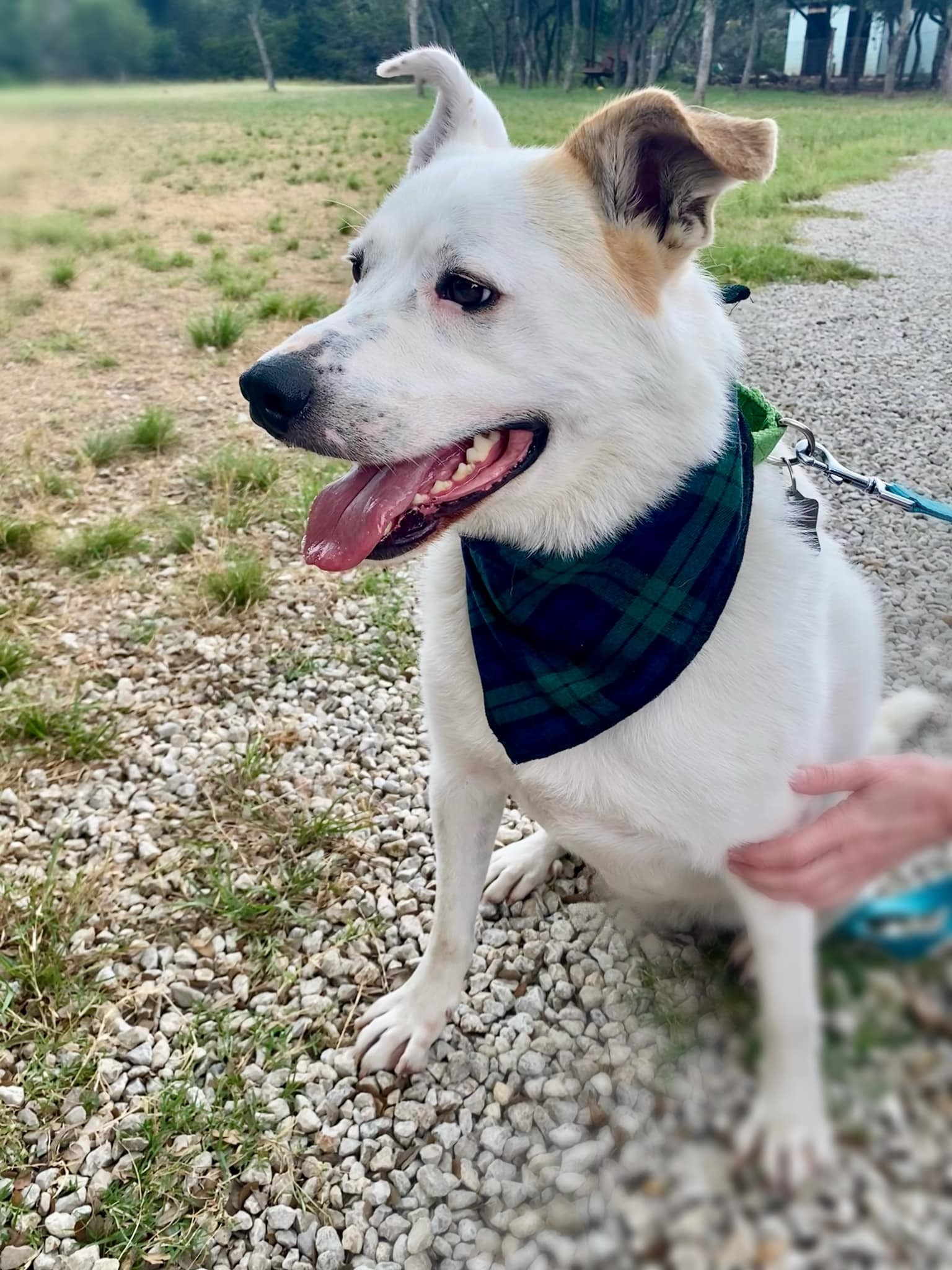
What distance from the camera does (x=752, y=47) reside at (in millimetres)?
1325

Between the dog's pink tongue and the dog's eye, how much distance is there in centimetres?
25

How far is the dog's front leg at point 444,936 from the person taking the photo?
5.33 feet

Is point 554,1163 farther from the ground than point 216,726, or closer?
farther from the ground

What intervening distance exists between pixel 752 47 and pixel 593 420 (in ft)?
2.13

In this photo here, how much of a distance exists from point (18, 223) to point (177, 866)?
1594mm

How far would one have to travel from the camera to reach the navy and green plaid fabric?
116 cm

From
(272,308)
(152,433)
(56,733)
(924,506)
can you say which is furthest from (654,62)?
(272,308)

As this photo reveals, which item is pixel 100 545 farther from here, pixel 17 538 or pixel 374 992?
pixel 374 992

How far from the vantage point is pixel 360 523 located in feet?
4.41

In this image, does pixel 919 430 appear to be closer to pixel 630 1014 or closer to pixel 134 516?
pixel 630 1014

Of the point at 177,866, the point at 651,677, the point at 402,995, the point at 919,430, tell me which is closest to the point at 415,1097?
the point at 402,995

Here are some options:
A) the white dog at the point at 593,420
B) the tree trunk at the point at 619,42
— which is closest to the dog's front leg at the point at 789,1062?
the white dog at the point at 593,420

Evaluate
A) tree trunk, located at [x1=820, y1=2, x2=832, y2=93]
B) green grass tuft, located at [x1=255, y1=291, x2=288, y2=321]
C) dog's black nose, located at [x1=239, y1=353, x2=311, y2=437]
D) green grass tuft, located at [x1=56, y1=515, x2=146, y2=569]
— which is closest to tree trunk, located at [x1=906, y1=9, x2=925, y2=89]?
tree trunk, located at [x1=820, y1=2, x2=832, y2=93]

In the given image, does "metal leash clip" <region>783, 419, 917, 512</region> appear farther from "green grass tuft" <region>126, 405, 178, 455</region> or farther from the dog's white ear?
"green grass tuft" <region>126, 405, 178, 455</region>
